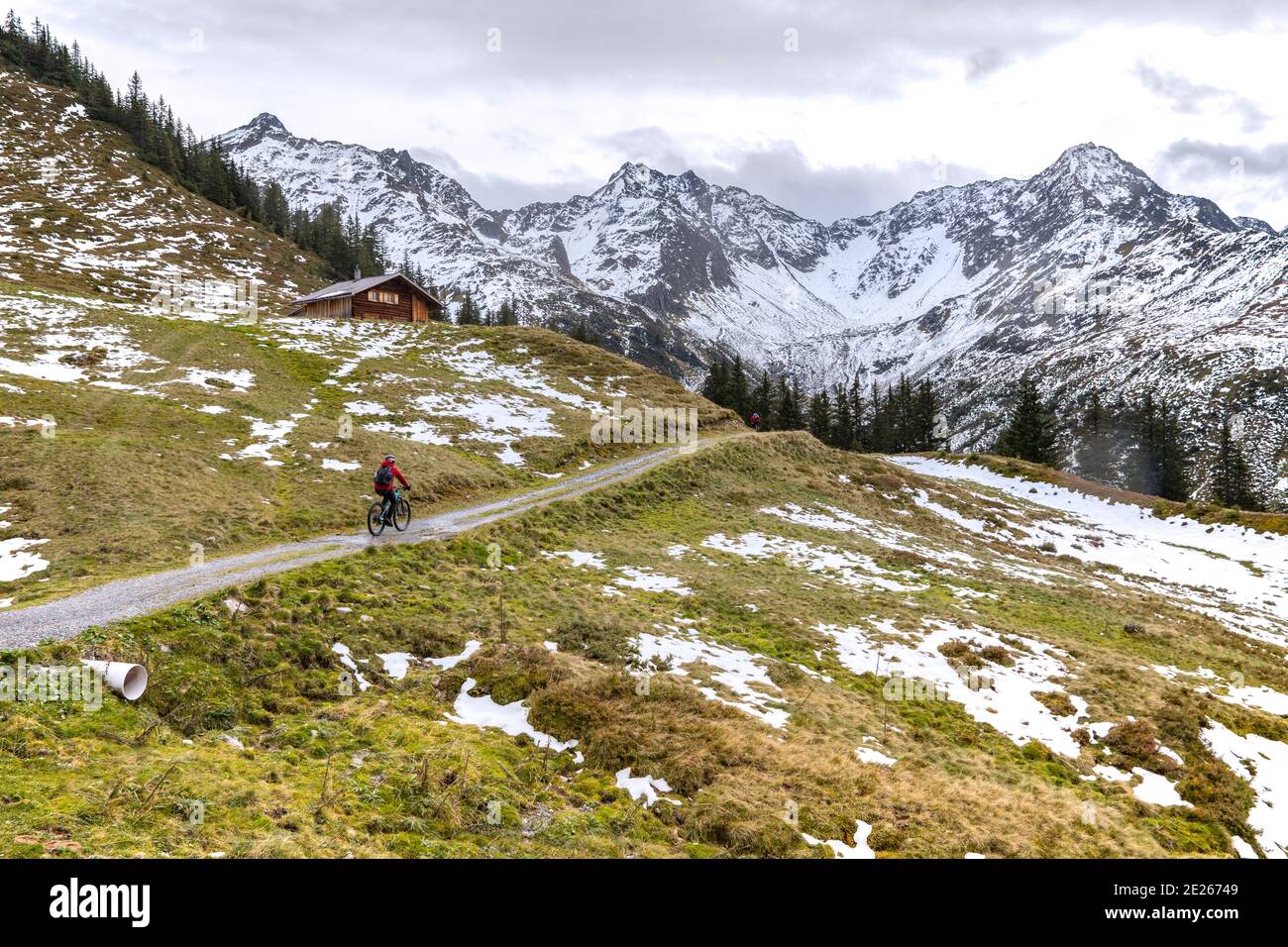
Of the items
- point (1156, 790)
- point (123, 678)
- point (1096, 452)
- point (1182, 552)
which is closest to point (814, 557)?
point (1156, 790)

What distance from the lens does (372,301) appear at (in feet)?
223

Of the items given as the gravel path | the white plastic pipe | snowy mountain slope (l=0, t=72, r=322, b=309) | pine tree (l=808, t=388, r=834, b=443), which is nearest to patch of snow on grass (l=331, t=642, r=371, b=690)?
the white plastic pipe

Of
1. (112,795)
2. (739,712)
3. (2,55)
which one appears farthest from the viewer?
(2,55)

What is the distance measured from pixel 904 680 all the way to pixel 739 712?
6041mm

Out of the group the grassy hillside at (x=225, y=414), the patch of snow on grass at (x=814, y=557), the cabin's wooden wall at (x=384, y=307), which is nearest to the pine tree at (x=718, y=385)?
the grassy hillside at (x=225, y=414)

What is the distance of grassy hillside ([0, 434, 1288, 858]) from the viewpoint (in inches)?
308

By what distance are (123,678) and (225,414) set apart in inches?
997

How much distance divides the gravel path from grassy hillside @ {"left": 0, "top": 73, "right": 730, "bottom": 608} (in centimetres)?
115

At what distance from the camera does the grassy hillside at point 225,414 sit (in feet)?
61.3

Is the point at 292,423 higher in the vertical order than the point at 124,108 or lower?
lower
